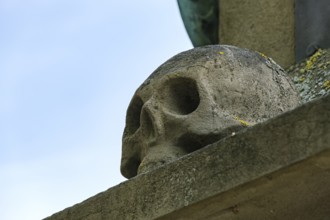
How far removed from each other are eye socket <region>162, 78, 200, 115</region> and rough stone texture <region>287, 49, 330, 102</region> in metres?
0.51

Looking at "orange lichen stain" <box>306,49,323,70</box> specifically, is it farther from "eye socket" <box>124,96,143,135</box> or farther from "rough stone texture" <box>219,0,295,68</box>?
"eye socket" <box>124,96,143,135</box>

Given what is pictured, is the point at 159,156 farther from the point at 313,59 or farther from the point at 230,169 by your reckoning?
the point at 313,59

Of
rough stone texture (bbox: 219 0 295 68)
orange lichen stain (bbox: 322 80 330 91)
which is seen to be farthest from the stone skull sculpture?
rough stone texture (bbox: 219 0 295 68)

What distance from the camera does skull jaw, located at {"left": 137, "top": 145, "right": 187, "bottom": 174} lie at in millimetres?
2459

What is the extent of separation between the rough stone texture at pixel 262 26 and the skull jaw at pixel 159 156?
1030 millimetres

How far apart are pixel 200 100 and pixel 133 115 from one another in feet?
0.75

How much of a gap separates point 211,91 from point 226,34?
4.20 ft

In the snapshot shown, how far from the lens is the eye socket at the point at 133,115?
2641 millimetres

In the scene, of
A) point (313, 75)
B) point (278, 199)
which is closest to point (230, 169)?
point (278, 199)

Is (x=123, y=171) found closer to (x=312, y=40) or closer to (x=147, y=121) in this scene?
(x=147, y=121)

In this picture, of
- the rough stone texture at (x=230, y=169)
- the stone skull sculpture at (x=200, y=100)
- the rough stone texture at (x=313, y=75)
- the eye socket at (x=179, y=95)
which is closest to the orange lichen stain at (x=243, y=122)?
the stone skull sculpture at (x=200, y=100)

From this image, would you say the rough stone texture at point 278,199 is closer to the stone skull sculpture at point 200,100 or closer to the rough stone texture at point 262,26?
the stone skull sculpture at point 200,100

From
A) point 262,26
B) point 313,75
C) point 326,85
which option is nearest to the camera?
point 326,85

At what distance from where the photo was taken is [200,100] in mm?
2484
